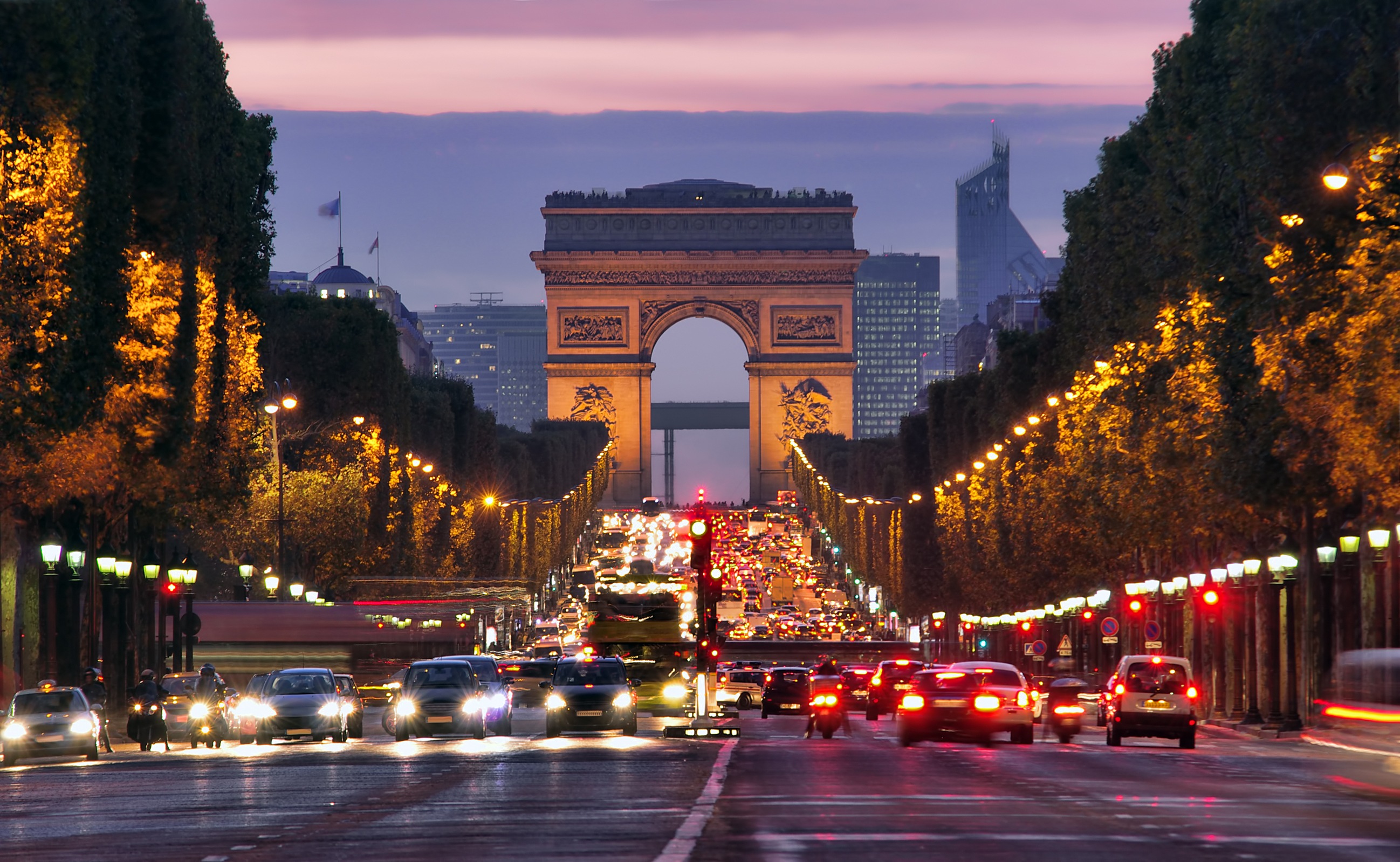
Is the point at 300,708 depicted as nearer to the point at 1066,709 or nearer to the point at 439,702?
the point at 439,702

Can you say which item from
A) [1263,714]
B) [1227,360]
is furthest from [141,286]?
[1263,714]

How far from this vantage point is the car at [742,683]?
223 ft

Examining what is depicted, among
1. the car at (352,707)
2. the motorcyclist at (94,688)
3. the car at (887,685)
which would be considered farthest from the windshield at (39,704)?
the car at (887,685)

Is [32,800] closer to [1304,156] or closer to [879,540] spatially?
[1304,156]

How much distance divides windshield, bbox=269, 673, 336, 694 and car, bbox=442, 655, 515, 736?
2.20 meters

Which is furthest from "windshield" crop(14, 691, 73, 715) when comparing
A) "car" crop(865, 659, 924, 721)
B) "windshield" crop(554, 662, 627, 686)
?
"car" crop(865, 659, 924, 721)

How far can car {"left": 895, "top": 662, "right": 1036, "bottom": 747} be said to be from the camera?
33.7 meters

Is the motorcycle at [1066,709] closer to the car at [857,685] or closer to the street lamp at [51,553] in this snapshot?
the street lamp at [51,553]

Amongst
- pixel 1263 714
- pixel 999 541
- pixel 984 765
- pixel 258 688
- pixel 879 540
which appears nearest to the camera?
pixel 984 765

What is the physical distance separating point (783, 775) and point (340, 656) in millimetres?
41942

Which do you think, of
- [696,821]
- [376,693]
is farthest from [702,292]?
[696,821]

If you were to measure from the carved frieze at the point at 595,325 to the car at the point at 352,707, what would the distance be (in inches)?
5608

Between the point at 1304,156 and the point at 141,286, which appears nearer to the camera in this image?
the point at 1304,156

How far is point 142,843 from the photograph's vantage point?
16000mm
